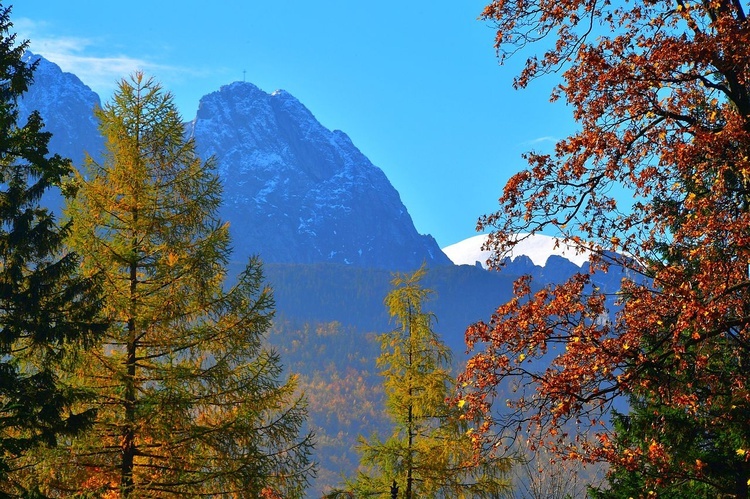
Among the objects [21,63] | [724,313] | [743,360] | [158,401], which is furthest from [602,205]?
[21,63]

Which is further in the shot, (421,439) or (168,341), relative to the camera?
(421,439)

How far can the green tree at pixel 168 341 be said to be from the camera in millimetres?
12586

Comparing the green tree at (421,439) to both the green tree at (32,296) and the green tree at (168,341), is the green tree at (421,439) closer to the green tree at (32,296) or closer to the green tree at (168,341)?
the green tree at (168,341)

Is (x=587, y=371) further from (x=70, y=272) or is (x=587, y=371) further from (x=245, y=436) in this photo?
(x=70, y=272)

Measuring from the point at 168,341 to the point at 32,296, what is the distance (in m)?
2.30

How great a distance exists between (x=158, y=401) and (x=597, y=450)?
720 centimetres

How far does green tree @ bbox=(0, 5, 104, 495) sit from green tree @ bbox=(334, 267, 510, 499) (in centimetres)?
862

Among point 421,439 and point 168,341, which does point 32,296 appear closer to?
point 168,341

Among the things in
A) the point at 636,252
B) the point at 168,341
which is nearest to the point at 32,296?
the point at 168,341

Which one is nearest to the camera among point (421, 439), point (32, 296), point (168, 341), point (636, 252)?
point (636, 252)

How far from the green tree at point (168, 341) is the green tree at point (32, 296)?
51 cm

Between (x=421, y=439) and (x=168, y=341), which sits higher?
(x=168, y=341)

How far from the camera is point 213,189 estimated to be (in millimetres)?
14695

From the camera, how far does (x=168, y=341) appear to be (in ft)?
43.7
